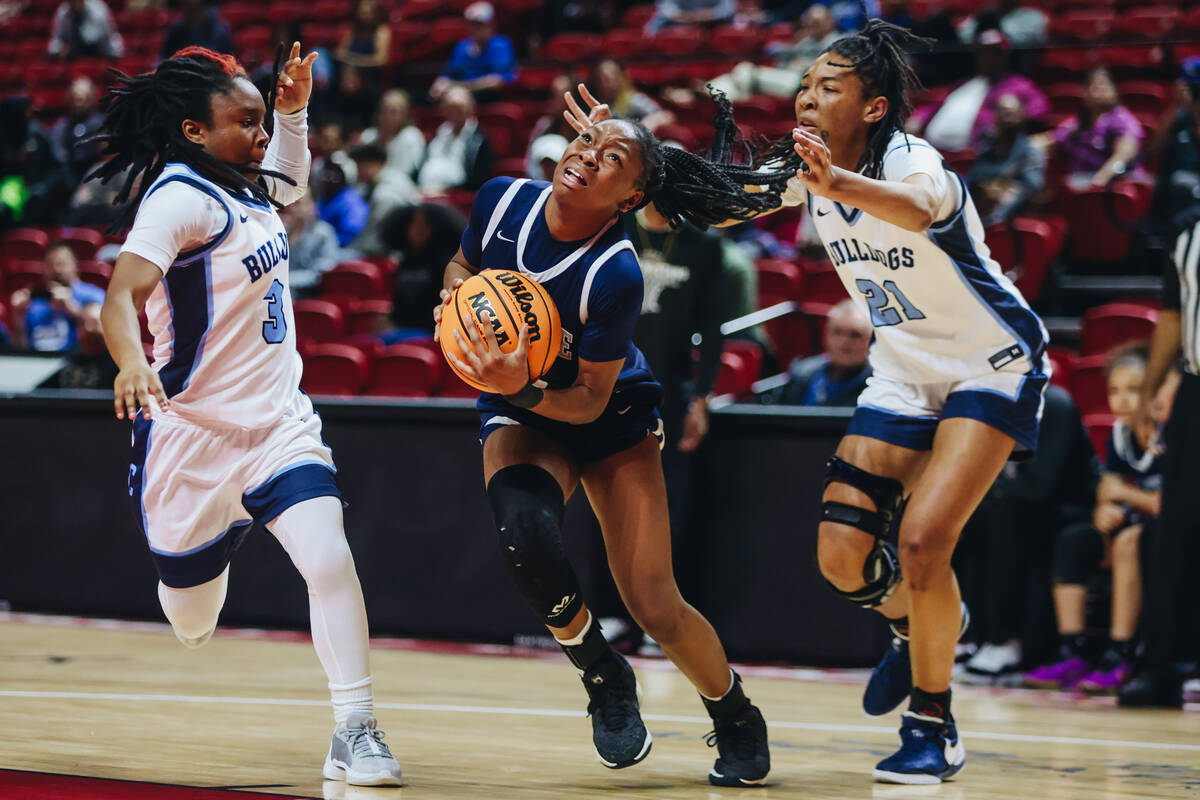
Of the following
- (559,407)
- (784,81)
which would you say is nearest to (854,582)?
(559,407)

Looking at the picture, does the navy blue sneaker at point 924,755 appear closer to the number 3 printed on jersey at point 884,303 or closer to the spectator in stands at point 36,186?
the number 3 printed on jersey at point 884,303

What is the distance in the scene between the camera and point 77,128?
41.1ft

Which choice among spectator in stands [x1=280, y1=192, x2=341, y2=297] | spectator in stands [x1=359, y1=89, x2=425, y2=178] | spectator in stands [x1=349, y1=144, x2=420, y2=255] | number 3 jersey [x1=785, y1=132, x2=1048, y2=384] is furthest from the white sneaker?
spectator in stands [x1=359, y1=89, x2=425, y2=178]

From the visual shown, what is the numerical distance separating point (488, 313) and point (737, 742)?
1.34 metres

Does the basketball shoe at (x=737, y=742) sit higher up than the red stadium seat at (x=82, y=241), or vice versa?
the basketball shoe at (x=737, y=742)

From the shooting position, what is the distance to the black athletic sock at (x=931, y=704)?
419 centimetres

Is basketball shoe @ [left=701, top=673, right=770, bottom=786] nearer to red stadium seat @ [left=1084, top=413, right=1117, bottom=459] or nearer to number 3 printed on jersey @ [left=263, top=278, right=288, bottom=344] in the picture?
number 3 printed on jersey @ [left=263, top=278, right=288, bottom=344]

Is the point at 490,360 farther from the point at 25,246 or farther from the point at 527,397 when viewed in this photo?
the point at 25,246

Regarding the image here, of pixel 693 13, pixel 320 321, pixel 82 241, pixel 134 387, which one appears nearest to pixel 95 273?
pixel 82 241

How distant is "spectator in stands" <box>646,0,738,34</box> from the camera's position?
13.0 meters

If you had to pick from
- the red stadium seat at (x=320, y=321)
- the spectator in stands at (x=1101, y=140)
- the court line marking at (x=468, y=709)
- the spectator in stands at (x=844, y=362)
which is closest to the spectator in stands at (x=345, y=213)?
the red stadium seat at (x=320, y=321)

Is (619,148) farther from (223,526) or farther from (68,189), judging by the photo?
(68,189)

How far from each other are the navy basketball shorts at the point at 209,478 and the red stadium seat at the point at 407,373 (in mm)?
4123

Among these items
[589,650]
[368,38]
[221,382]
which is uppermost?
[221,382]
